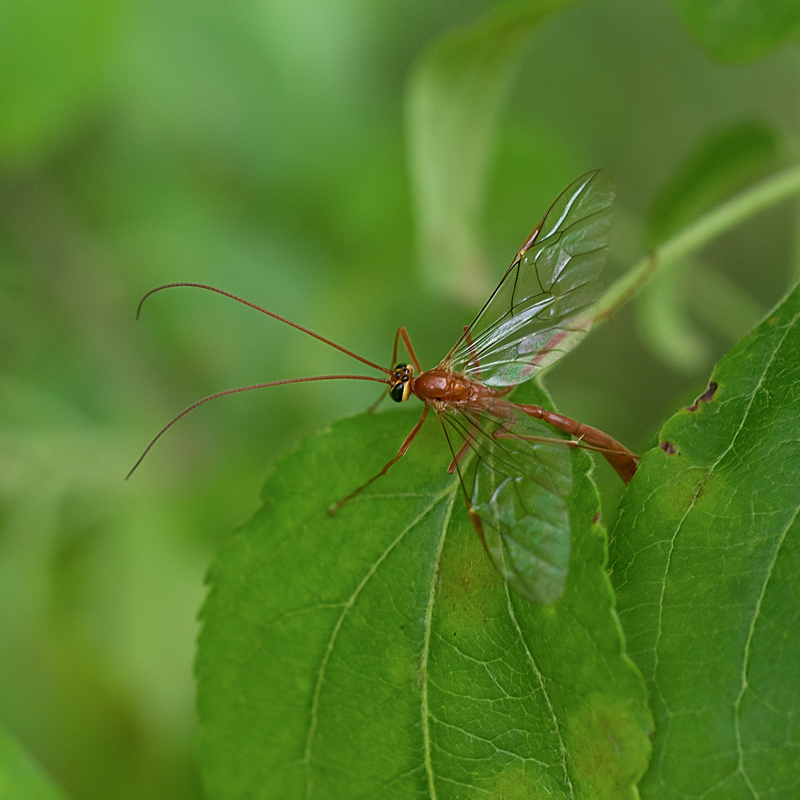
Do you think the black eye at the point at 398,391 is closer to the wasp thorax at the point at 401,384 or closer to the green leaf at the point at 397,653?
the wasp thorax at the point at 401,384

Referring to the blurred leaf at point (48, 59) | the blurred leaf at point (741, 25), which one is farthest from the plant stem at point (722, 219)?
the blurred leaf at point (48, 59)

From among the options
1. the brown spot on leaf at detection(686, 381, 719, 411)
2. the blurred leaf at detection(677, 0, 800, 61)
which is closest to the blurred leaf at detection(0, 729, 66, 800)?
the brown spot on leaf at detection(686, 381, 719, 411)

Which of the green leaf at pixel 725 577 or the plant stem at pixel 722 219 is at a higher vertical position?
the plant stem at pixel 722 219

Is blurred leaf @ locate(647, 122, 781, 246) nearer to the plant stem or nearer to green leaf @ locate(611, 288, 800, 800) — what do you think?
the plant stem

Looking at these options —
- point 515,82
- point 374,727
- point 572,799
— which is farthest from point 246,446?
point 515,82

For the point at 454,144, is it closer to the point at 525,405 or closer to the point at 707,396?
the point at 525,405

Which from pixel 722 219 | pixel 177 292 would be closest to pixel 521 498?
pixel 722 219
